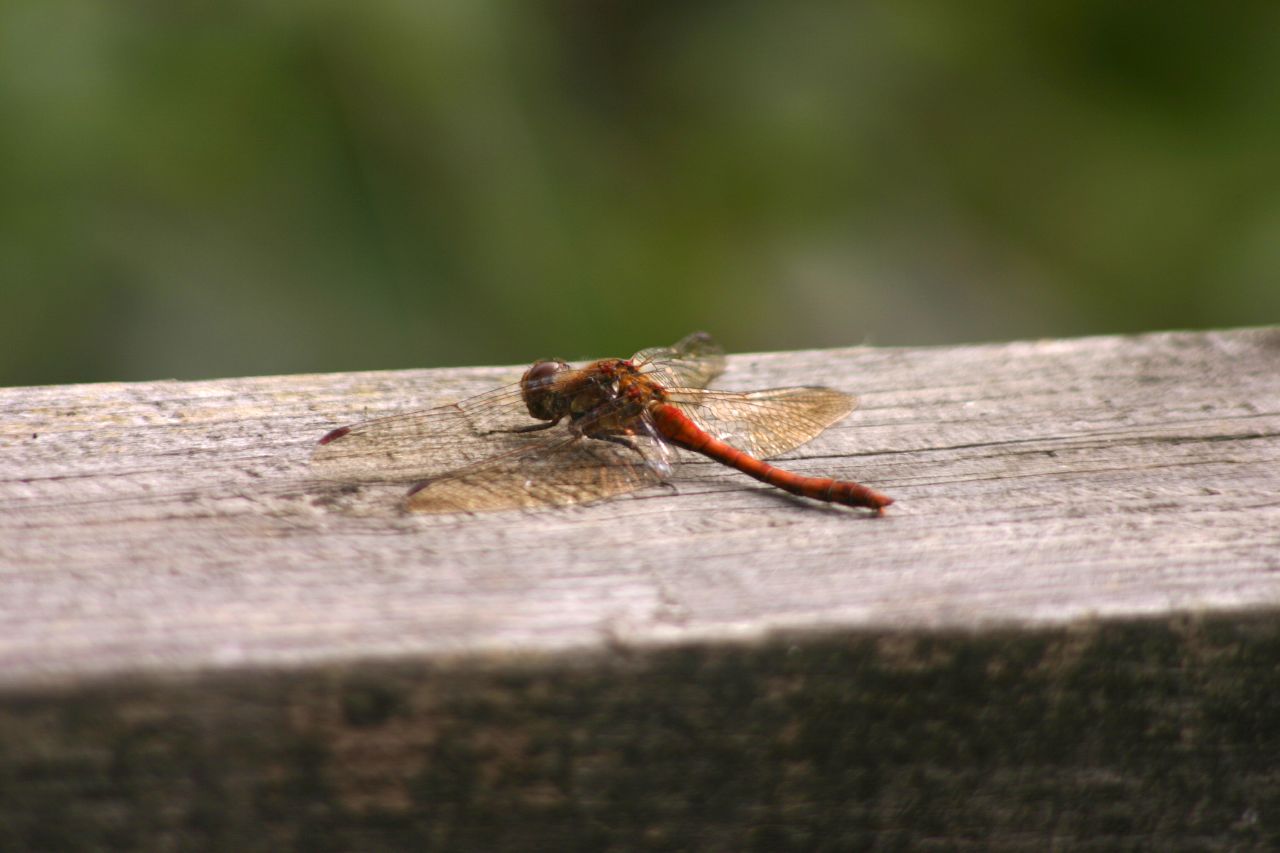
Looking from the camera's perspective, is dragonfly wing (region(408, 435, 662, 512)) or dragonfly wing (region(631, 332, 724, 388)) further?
dragonfly wing (region(631, 332, 724, 388))

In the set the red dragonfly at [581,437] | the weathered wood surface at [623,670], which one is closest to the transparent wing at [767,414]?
the red dragonfly at [581,437]

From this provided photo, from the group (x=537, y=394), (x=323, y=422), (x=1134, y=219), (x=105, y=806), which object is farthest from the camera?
(x=1134, y=219)

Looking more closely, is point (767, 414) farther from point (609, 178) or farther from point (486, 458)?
point (609, 178)

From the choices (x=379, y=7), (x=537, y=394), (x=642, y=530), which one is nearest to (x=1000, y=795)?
(x=642, y=530)

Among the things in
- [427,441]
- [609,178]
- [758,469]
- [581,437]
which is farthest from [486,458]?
[609,178]

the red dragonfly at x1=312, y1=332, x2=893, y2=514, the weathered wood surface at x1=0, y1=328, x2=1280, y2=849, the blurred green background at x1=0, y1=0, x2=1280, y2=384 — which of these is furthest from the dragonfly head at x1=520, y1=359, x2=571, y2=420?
the blurred green background at x1=0, y1=0, x2=1280, y2=384

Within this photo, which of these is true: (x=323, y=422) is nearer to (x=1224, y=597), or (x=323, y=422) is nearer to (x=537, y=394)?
(x=537, y=394)

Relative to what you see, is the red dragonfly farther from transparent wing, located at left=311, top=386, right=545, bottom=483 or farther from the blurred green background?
the blurred green background
